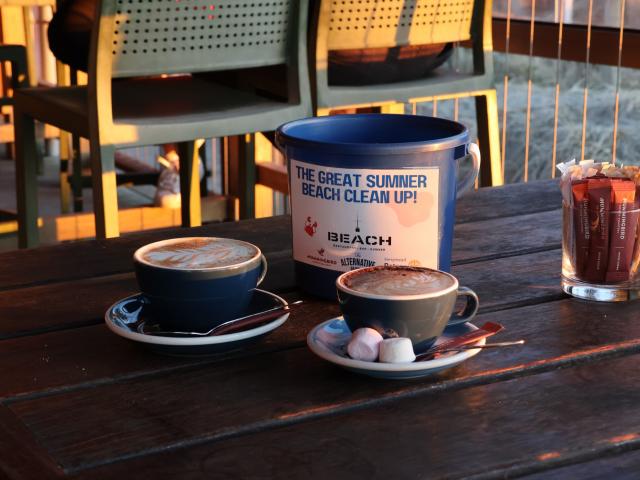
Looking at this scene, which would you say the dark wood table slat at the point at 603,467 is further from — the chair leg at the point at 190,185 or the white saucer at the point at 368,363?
the chair leg at the point at 190,185

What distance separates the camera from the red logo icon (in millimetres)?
935

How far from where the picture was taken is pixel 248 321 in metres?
0.82

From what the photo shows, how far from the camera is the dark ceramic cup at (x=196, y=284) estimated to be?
0.80 meters

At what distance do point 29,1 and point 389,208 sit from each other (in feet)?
6.96

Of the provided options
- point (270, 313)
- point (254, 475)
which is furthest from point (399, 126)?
point (254, 475)

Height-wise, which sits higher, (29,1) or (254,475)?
(29,1)

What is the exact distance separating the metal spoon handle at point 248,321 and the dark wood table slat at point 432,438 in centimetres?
12

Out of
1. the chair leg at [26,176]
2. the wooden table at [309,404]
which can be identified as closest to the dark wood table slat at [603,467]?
the wooden table at [309,404]

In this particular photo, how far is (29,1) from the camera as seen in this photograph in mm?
2754

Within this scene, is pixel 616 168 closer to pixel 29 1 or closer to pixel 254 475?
pixel 254 475

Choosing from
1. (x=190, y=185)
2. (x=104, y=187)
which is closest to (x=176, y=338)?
(x=104, y=187)

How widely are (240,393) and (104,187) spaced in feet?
4.22

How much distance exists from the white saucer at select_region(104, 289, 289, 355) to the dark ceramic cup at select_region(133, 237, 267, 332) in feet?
0.08

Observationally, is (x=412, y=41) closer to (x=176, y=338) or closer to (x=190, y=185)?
(x=190, y=185)
